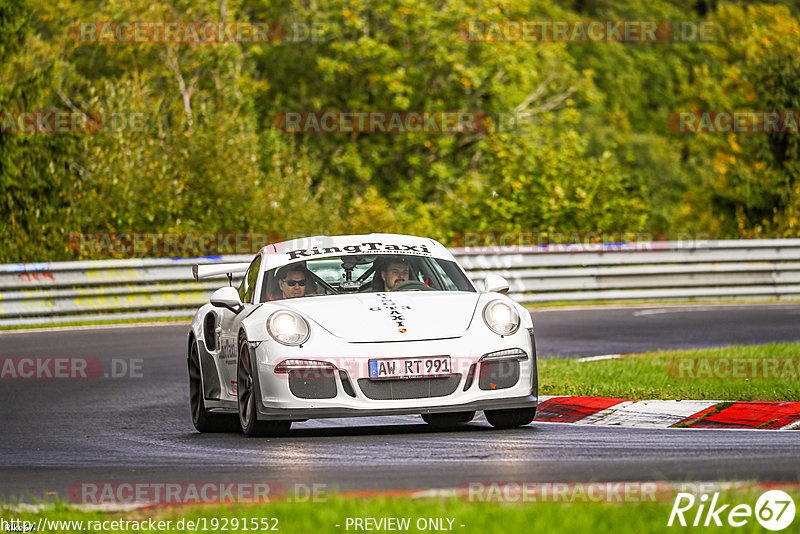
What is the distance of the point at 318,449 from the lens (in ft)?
27.8

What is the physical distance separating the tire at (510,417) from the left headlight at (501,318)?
1.98 feet

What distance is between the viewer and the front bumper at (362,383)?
874 centimetres

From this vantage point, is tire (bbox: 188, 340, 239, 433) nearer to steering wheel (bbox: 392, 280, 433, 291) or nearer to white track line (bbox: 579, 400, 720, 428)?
steering wheel (bbox: 392, 280, 433, 291)

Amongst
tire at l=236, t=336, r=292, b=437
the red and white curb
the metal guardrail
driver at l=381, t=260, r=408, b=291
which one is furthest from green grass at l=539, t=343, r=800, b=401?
the metal guardrail

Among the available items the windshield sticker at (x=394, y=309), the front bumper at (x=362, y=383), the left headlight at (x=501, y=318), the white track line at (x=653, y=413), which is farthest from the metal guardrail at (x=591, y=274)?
the front bumper at (x=362, y=383)

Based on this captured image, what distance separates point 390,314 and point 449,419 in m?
1.62

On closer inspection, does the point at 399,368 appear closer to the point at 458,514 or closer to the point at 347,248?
the point at 347,248

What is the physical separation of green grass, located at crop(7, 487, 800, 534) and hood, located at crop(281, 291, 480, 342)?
9.01 ft

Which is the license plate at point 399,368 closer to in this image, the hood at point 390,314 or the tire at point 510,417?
the hood at point 390,314

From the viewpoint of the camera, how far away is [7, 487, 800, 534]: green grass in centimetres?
529

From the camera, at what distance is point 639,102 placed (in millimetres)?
65062

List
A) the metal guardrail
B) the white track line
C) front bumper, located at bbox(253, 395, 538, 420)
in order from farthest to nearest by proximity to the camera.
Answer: the metal guardrail < the white track line < front bumper, located at bbox(253, 395, 538, 420)

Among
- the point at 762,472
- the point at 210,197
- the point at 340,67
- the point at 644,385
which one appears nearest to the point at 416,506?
the point at 762,472

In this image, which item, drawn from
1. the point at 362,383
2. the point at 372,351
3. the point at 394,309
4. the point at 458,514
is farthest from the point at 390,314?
the point at 458,514
